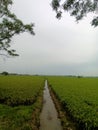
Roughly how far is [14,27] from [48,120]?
59.8 feet

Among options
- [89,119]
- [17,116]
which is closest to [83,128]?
[89,119]

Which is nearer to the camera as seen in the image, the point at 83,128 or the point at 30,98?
the point at 83,128

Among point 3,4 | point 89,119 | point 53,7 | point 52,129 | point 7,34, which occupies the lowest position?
point 52,129

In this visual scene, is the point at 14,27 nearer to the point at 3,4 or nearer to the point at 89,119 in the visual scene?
the point at 3,4

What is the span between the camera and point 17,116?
13.6 m

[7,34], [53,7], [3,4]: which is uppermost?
[3,4]

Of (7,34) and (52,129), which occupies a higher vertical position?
(7,34)

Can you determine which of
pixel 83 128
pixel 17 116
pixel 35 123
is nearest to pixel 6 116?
pixel 17 116

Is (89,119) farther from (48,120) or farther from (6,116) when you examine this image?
(6,116)

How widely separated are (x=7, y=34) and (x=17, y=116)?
669 inches

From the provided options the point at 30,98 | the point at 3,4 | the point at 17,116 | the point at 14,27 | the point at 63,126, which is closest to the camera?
the point at 63,126

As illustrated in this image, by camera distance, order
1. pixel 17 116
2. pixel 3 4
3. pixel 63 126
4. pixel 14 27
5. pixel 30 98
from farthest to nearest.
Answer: pixel 14 27, pixel 3 4, pixel 30 98, pixel 17 116, pixel 63 126

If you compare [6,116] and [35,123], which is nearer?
[35,123]

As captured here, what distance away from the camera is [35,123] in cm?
1254
